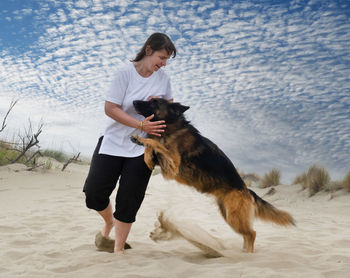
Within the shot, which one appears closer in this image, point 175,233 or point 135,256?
point 135,256

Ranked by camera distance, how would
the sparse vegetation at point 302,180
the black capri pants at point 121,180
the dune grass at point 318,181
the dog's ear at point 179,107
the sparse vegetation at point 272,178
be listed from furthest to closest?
the sparse vegetation at point 272,178
the sparse vegetation at point 302,180
the dune grass at point 318,181
the dog's ear at point 179,107
the black capri pants at point 121,180

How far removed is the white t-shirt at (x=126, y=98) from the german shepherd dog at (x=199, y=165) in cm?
9

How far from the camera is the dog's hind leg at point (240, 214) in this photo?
3834mm

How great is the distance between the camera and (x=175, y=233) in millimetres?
4051

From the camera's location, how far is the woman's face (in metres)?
3.60

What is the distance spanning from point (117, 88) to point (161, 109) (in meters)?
0.56

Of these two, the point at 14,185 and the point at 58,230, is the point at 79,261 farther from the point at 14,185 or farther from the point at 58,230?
the point at 14,185

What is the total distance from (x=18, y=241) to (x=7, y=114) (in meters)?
6.54

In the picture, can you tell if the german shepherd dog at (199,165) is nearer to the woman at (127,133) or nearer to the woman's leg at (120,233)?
the woman at (127,133)

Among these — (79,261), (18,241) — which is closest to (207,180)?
(79,261)

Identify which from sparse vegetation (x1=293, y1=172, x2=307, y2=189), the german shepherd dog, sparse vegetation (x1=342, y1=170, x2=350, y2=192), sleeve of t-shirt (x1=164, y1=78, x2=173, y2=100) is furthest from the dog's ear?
sparse vegetation (x1=293, y1=172, x2=307, y2=189)

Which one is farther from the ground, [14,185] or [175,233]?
[175,233]

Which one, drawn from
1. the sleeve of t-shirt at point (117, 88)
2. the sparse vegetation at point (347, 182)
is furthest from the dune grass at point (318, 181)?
the sleeve of t-shirt at point (117, 88)

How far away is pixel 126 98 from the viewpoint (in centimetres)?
371
